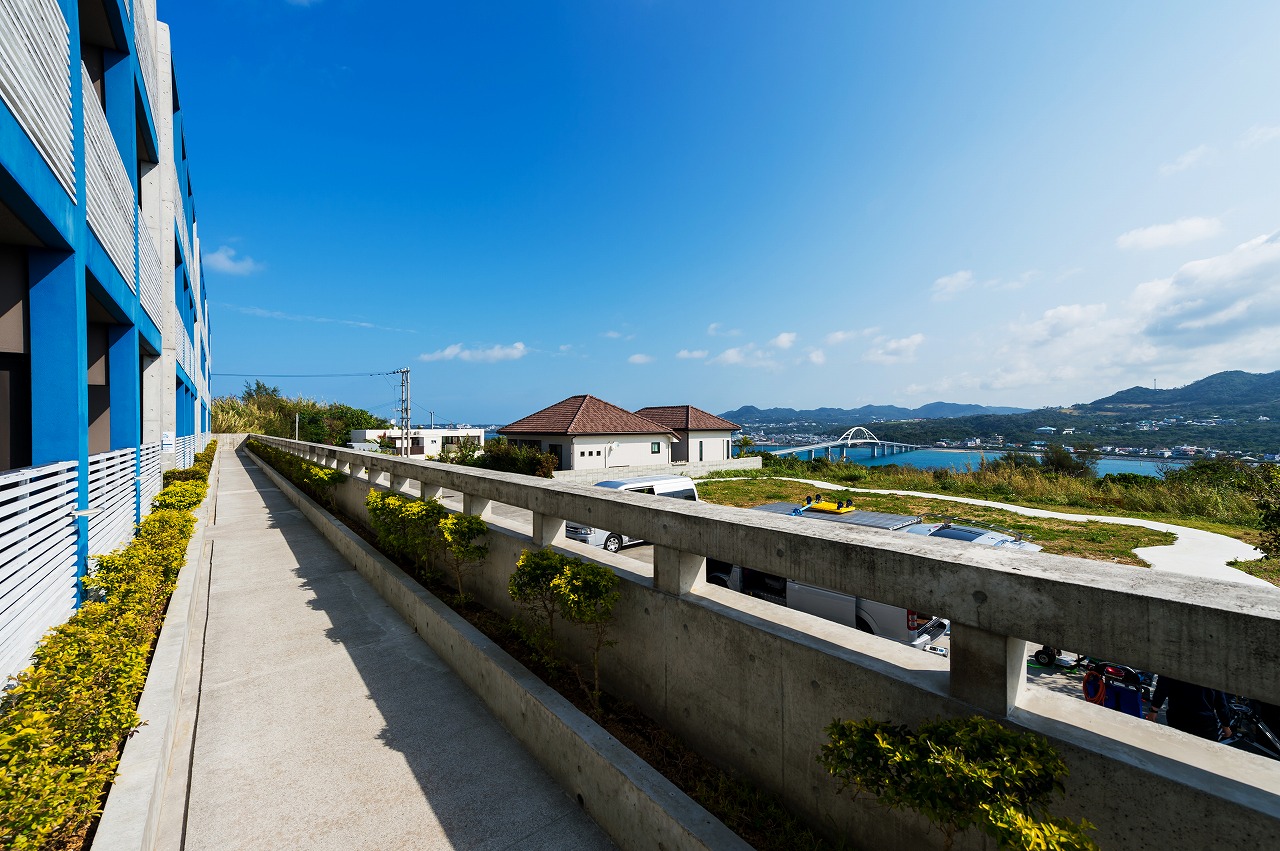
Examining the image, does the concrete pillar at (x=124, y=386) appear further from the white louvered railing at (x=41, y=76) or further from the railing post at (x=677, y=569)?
the railing post at (x=677, y=569)

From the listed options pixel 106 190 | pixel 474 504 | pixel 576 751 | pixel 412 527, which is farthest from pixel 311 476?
pixel 576 751

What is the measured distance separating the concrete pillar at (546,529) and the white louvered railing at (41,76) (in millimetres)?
5027

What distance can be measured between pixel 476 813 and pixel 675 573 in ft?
6.55

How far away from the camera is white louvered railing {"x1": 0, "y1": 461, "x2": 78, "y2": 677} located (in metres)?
3.58

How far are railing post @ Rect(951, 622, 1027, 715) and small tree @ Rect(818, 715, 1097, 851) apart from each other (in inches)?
4.9

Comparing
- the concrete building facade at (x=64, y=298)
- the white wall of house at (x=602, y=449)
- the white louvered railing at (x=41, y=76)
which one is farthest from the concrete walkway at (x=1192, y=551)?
the white wall of house at (x=602, y=449)

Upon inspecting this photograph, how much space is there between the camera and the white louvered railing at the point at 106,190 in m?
6.02

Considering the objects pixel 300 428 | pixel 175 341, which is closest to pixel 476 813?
pixel 175 341

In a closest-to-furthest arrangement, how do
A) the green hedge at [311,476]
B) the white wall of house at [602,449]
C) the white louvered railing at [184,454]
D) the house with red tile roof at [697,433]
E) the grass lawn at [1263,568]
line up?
the grass lawn at [1263,568] → the green hedge at [311,476] → the white louvered railing at [184,454] → the white wall of house at [602,449] → the house with red tile roof at [697,433]

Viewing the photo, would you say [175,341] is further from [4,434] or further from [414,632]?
[414,632]

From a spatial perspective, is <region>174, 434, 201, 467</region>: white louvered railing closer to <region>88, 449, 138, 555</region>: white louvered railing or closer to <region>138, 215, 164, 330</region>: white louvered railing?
<region>138, 215, 164, 330</region>: white louvered railing

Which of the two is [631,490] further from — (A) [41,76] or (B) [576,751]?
(A) [41,76]

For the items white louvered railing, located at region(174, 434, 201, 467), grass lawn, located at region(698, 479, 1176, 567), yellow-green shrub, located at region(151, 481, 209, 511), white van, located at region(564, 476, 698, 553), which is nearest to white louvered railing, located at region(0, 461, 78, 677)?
yellow-green shrub, located at region(151, 481, 209, 511)

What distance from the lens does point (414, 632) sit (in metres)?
6.00
